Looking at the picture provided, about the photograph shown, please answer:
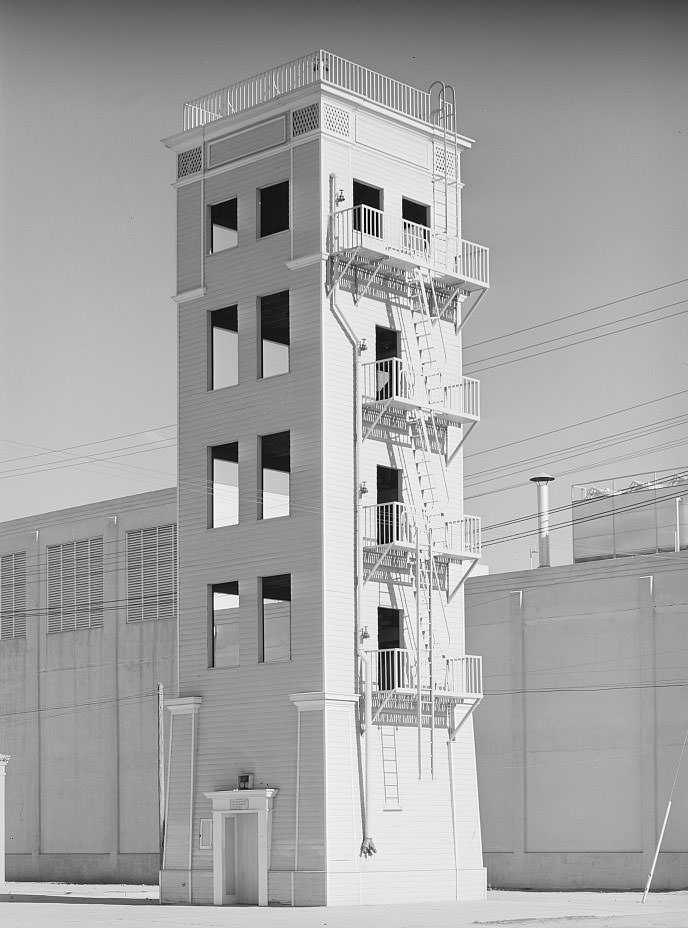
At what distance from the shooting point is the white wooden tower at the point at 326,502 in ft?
153

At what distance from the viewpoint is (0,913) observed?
148 feet

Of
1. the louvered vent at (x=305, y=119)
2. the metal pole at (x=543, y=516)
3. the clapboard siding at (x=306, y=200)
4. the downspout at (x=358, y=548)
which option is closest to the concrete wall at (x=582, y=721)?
the metal pole at (x=543, y=516)

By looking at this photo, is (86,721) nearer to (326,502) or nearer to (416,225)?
(326,502)

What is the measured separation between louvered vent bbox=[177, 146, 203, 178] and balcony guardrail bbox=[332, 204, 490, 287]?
5.62 metres

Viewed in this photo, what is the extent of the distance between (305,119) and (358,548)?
12932 millimetres

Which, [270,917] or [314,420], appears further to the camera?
[314,420]

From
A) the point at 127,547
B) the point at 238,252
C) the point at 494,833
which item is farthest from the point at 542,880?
the point at 238,252

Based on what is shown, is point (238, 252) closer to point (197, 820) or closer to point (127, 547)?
point (197, 820)

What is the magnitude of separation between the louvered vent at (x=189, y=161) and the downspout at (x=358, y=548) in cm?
535

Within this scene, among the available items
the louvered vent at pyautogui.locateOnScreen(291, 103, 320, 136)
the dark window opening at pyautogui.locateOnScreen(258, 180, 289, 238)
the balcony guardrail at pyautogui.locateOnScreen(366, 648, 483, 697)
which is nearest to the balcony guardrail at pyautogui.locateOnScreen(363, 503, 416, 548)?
the balcony guardrail at pyautogui.locateOnScreen(366, 648, 483, 697)

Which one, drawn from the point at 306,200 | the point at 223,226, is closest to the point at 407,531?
the point at 306,200

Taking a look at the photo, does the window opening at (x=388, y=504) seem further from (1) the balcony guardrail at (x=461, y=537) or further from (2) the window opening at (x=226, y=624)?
(2) the window opening at (x=226, y=624)

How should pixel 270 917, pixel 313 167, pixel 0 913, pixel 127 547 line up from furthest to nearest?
pixel 127 547 < pixel 313 167 < pixel 0 913 < pixel 270 917

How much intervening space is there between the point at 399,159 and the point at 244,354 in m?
7.88
